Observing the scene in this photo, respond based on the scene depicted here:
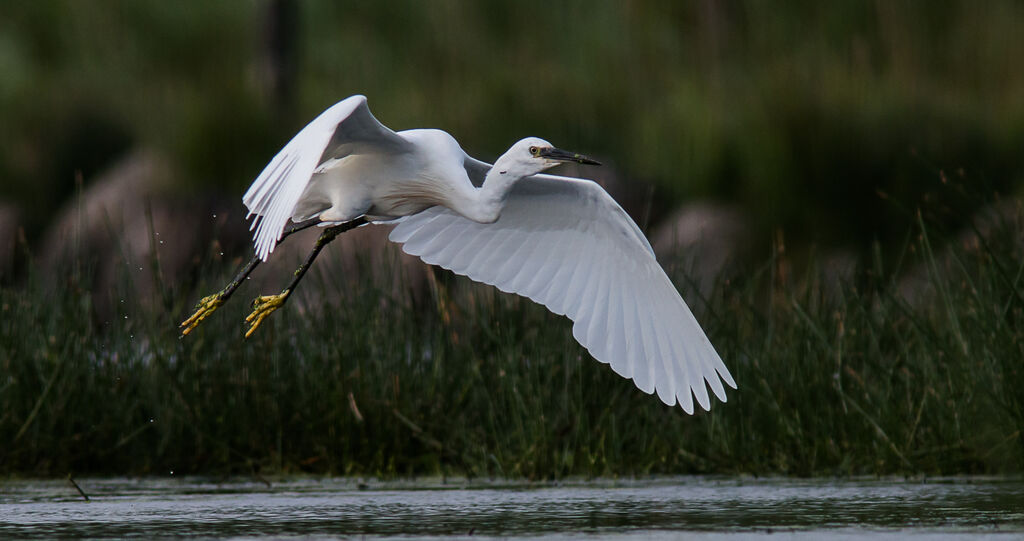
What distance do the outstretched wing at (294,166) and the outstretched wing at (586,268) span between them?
812 millimetres

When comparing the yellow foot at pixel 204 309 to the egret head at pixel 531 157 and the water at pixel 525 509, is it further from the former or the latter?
the egret head at pixel 531 157

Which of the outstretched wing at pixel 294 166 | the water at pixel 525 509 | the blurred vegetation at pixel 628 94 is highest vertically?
the blurred vegetation at pixel 628 94

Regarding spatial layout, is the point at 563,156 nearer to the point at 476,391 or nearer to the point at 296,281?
the point at 296,281

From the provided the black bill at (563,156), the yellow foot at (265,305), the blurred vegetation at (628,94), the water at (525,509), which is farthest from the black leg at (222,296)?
the blurred vegetation at (628,94)

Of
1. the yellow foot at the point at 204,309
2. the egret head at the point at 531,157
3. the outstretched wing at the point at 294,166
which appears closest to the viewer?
the outstretched wing at the point at 294,166

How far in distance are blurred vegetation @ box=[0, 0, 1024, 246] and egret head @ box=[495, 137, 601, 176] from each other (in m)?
4.74

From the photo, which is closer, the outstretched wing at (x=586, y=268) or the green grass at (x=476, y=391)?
the outstretched wing at (x=586, y=268)

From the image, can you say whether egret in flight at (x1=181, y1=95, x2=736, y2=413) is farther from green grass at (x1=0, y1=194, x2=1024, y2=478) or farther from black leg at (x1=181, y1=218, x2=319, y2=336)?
green grass at (x1=0, y1=194, x2=1024, y2=478)

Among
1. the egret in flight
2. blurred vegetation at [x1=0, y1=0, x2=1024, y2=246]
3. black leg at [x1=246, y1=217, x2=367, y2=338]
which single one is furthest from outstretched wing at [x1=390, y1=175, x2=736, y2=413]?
blurred vegetation at [x1=0, y1=0, x2=1024, y2=246]

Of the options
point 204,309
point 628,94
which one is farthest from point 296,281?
point 628,94

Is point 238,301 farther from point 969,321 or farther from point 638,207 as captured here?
point 638,207

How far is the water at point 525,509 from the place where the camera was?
16.5 feet

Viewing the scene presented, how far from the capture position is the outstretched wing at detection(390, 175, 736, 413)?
6008mm

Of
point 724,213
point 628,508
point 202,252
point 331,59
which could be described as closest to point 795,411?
point 628,508
